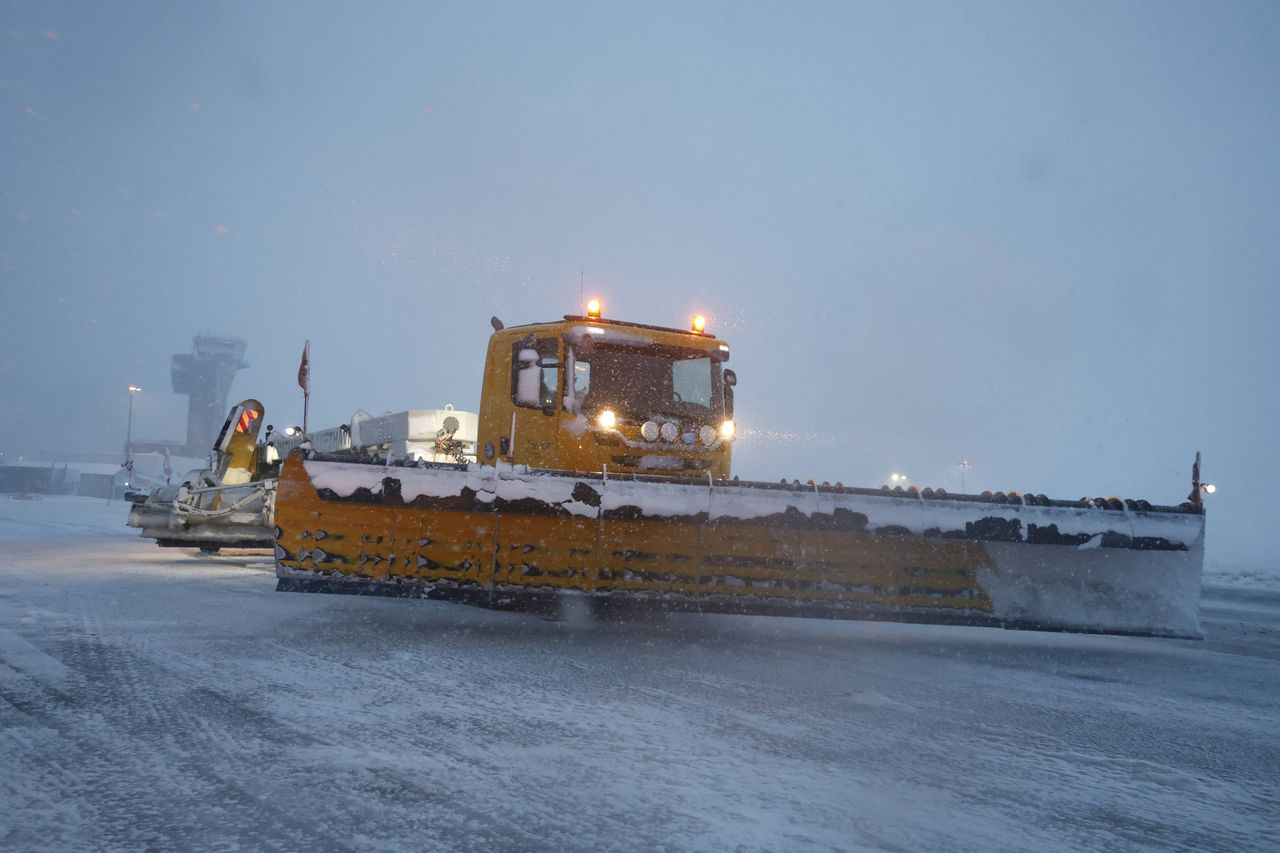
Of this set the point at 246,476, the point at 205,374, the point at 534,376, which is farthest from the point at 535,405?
the point at 205,374

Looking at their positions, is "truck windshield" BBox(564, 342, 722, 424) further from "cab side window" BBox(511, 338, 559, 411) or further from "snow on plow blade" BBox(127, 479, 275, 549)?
"snow on plow blade" BBox(127, 479, 275, 549)

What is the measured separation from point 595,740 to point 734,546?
3.28 meters

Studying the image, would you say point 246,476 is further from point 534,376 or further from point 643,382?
point 643,382

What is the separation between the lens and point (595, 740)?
359cm

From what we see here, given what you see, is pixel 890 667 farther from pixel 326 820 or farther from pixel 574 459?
pixel 326 820

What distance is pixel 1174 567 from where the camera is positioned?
22.9 feet

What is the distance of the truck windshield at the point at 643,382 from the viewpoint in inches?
314

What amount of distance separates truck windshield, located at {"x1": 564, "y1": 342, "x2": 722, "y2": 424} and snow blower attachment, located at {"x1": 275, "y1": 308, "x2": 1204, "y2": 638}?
122 centimetres

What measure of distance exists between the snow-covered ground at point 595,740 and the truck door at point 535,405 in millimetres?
1519

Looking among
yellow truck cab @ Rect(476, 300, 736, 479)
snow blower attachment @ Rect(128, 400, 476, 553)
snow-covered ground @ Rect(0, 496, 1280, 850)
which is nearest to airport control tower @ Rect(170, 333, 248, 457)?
snow blower attachment @ Rect(128, 400, 476, 553)

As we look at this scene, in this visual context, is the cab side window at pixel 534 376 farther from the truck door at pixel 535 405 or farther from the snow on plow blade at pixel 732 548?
the snow on plow blade at pixel 732 548

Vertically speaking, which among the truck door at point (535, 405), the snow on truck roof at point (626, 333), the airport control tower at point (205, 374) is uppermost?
the airport control tower at point (205, 374)

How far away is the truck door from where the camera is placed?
7801 millimetres

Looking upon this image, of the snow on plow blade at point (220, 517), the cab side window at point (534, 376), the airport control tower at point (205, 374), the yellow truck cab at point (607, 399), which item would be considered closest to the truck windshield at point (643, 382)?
the yellow truck cab at point (607, 399)
